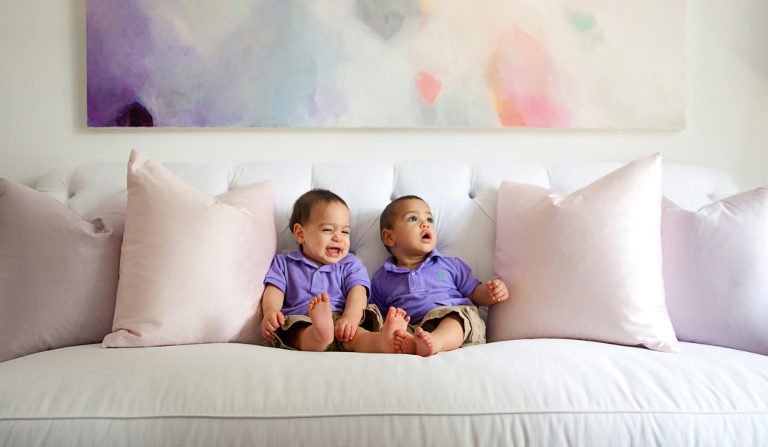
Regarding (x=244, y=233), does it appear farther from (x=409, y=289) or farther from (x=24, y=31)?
(x=24, y=31)

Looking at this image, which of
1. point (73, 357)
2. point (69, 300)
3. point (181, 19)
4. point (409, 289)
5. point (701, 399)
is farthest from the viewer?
point (181, 19)

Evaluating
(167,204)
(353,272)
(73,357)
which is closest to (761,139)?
(353,272)

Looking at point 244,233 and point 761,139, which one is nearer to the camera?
point 244,233

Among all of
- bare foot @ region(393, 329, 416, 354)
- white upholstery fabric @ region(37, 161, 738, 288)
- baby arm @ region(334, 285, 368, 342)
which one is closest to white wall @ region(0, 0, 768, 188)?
white upholstery fabric @ region(37, 161, 738, 288)

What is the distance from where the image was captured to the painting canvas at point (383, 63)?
85.3 inches

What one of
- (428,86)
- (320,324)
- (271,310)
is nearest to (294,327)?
(271,310)

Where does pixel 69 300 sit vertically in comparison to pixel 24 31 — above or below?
below

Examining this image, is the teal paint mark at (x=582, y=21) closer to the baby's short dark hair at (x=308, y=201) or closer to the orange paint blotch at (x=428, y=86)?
the orange paint blotch at (x=428, y=86)

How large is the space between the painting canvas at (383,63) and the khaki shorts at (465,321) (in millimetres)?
804

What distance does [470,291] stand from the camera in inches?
70.7

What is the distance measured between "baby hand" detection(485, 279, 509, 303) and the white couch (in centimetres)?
28

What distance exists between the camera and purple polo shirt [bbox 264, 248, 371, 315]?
172 centimetres

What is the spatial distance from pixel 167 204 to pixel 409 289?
2.32 feet

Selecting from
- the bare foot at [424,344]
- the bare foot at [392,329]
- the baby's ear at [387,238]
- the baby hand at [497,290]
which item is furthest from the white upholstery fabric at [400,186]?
the bare foot at [424,344]
